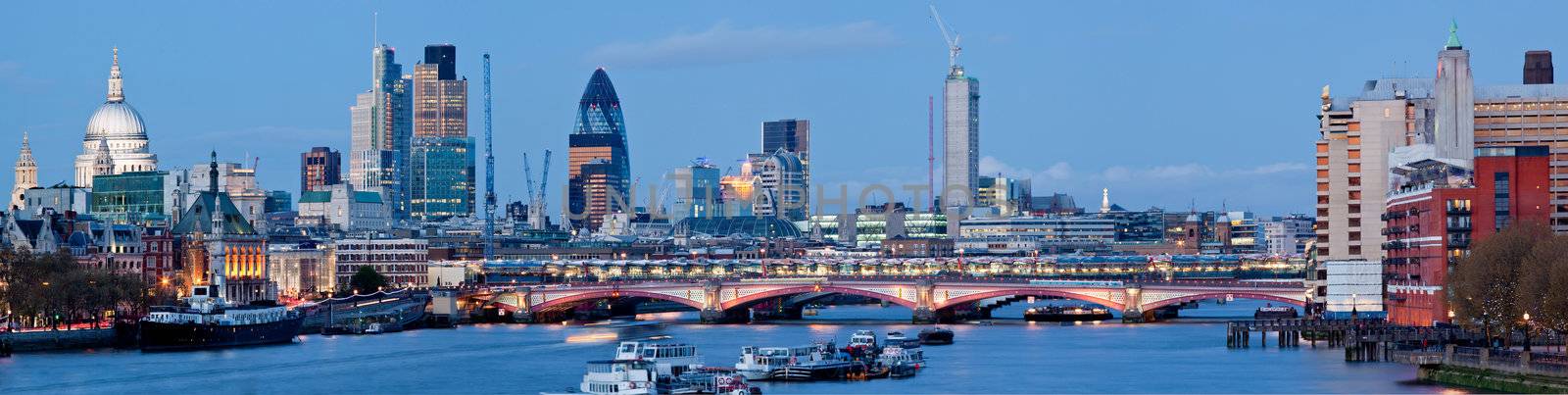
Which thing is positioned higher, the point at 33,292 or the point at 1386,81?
the point at 1386,81

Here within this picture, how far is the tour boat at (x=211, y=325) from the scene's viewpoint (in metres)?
130

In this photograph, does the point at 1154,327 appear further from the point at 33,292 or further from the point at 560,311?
the point at 33,292

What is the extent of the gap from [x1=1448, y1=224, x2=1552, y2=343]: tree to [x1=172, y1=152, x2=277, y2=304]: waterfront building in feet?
324

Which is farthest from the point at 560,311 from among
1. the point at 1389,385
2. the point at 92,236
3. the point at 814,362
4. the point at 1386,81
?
the point at 1389,385

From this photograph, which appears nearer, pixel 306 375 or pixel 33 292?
pixel 306 375

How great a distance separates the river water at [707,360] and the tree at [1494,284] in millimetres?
3589

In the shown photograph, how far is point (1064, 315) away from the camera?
174 meters

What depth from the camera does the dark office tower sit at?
147 meters

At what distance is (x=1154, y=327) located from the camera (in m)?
150

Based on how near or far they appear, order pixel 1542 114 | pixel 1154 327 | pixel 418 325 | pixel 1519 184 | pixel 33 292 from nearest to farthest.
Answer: pixel 1519 184 → pixel 33 292 → pixel 1542 114 → pixel 1154 327 → pixel 418 325

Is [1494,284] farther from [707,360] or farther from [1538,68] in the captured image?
[1538,68]

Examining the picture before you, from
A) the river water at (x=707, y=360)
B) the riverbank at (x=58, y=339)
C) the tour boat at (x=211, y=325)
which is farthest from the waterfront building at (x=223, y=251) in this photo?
the riverbank at (x=58, y=339)

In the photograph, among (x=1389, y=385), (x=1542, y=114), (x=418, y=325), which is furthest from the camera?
(x=418, y=325)

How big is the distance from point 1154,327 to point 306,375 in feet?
188
